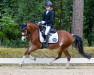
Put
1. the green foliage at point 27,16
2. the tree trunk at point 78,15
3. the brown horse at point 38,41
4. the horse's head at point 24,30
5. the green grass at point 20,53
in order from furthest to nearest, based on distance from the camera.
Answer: the green foliage at point 27,16, the tree trunk at point 78,15, the green grass at point 20,53, the brown horse at point 38,41, the horse's head at point 24,30

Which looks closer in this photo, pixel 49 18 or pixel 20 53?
pixel 49 18

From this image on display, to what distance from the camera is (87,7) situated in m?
19.0

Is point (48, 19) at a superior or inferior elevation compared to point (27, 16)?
superior

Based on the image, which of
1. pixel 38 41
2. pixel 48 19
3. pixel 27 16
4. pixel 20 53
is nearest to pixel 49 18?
pixel 48 19

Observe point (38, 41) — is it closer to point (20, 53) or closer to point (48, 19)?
point (48, 19)

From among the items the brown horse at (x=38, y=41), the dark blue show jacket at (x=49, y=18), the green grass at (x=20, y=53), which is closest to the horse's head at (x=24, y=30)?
the brown horse at (x=38, y=41)

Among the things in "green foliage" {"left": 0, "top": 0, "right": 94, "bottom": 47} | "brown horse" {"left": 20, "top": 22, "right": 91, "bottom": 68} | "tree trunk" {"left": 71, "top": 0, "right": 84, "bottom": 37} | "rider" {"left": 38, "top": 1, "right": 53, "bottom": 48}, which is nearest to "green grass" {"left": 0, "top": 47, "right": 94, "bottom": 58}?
"tree trunk" {"left": 71, "top": 0, "right": 84, "bottom": 37}

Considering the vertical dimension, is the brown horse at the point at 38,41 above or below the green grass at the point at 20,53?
above

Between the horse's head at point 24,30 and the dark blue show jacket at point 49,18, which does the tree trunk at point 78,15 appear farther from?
the horse's head at point 24,30

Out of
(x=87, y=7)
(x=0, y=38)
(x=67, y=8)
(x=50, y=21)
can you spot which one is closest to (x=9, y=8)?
(x=0, y=38)

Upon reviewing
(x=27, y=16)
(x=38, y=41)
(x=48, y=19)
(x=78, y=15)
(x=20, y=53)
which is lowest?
(x=20, y=53)

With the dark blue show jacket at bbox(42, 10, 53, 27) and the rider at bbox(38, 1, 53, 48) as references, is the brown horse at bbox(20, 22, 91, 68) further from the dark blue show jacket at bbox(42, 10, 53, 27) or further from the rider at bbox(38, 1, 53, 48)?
the dark blue show jacket at bbox(42, 10, 53, 27)

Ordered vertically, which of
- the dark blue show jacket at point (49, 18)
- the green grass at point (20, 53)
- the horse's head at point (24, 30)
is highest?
the dark blue show jacket at point (49, 18)

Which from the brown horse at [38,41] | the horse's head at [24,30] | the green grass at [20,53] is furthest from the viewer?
the green grass at [20,53]
